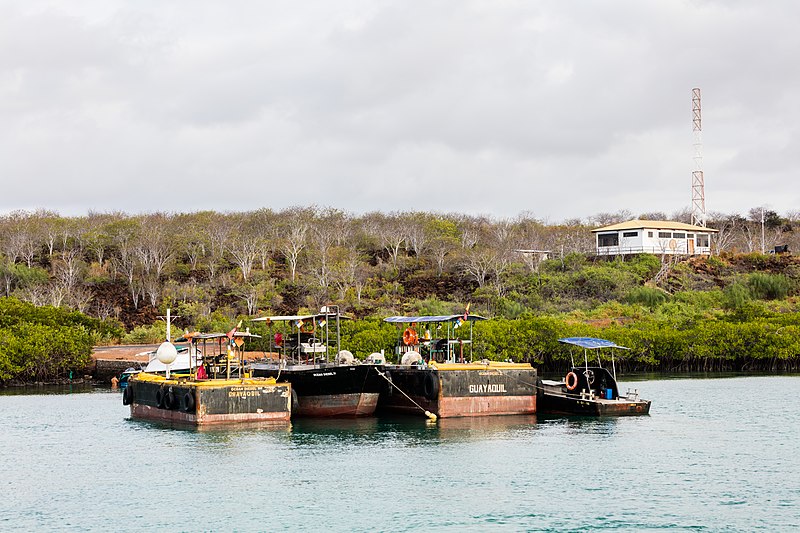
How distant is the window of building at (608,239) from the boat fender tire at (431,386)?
79.2 m

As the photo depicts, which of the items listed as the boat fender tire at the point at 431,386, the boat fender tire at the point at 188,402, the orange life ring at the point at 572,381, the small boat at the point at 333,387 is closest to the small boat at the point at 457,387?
the boat fender tire at the point at 431,386

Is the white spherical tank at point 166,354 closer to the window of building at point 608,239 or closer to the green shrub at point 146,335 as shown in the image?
the green shrub at point 146,335

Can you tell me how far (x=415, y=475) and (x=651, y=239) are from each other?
9269 cm

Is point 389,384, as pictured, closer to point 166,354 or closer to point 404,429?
point 404,429

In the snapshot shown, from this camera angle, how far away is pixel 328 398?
55.8 metres

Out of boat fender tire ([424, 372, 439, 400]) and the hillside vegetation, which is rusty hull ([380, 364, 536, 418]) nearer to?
boat fender tire ([424, 372, 439, 400])

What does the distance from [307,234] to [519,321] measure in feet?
184

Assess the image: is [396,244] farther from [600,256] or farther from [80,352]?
[80,352]

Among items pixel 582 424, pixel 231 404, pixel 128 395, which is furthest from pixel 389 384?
pixel 128 395

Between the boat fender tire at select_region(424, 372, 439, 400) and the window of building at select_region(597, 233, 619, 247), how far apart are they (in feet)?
260

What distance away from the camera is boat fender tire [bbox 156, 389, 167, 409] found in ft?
182

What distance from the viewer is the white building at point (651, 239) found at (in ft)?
412

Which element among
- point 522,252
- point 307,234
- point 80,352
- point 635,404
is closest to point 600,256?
point 522,252

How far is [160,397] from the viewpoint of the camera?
55875mm
